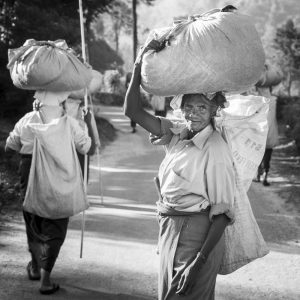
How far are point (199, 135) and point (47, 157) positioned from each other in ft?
6.55

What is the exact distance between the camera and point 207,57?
8.73 feet

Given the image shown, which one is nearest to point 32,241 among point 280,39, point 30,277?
point 30,277

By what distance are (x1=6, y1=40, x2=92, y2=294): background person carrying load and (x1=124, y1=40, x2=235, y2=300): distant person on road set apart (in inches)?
64.3

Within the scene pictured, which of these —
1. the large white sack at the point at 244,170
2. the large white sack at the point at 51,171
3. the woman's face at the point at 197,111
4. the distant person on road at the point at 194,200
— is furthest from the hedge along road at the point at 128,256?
the woman's face at the point at 197,111

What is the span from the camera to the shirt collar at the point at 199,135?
2.90 metres

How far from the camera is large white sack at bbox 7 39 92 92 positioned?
4.55 m

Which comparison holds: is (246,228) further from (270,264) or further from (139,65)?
(270,264)

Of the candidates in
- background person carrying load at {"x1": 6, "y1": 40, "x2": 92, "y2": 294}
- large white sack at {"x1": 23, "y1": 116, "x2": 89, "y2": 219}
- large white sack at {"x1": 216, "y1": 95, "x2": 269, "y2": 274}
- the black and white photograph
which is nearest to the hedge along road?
the black and white photograph

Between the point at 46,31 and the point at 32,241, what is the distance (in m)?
9.04

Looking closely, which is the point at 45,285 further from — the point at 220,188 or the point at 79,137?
the point at 220,188

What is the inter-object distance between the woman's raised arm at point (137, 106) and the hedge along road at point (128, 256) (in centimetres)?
193

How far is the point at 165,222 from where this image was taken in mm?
3018

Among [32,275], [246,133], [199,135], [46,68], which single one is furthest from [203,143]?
[32,275]

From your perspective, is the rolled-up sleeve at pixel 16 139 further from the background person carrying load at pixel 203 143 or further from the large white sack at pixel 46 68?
the background person carrying load at pixel 203 143
